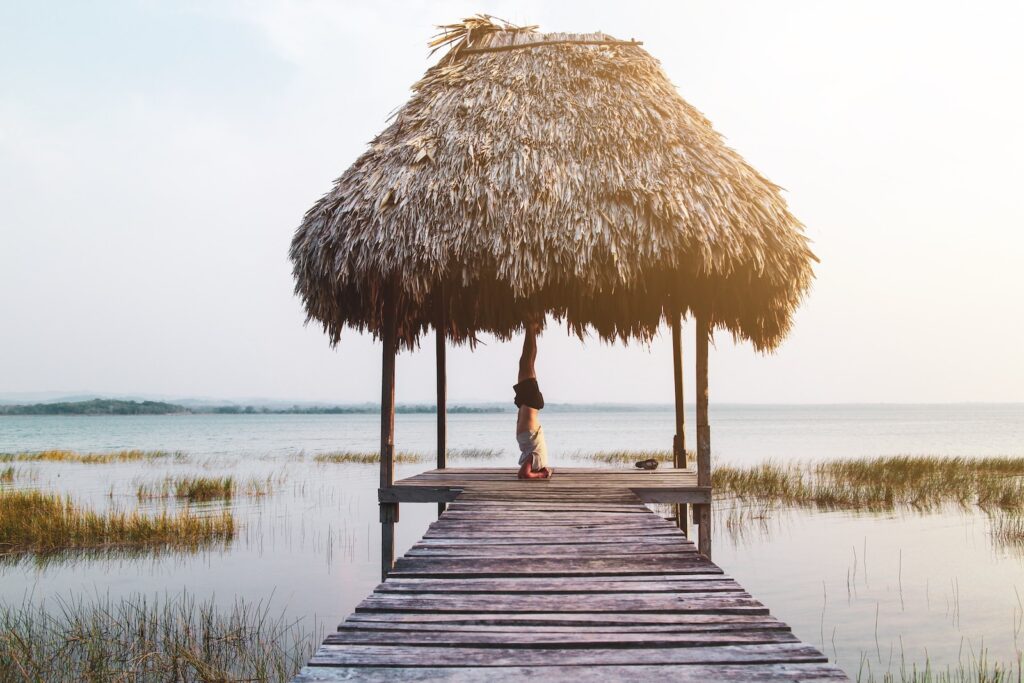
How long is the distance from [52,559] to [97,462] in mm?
17467

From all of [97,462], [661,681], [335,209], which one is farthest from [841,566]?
Answer: [97,462]

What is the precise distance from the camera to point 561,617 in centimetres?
308

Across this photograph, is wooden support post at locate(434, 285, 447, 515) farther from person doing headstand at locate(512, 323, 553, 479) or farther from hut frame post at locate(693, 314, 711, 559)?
hut frame post at locate(693, 314, 711, 559)

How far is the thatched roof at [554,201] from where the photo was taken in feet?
21.0

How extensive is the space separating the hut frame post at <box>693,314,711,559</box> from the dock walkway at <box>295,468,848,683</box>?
1.59 meters

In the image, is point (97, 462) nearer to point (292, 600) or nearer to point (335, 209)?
point (292, 600)

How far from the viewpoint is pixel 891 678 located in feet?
18.3

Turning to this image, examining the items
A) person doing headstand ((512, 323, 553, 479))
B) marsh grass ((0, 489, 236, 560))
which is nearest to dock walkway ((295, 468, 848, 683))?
person doing headstand ((512, 323, 553, 479))

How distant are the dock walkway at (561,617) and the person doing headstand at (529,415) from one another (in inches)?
82.9

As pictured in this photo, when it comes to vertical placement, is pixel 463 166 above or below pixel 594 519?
above

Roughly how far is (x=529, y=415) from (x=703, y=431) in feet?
4.90

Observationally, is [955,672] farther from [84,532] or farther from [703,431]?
[84,532]

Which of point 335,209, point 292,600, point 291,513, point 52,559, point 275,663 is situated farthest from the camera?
point 291,513

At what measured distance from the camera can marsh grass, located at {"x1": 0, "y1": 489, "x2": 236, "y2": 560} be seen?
10.1 metres
